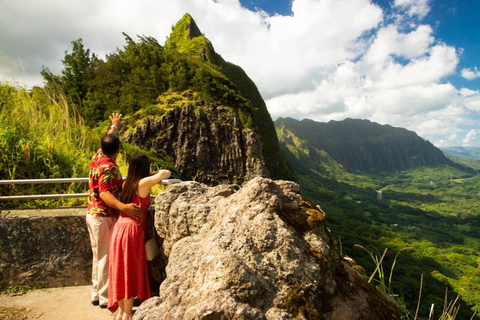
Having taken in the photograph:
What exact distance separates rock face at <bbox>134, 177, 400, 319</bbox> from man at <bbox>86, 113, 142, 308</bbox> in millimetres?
1559

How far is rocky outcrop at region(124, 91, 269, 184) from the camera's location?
139 ft

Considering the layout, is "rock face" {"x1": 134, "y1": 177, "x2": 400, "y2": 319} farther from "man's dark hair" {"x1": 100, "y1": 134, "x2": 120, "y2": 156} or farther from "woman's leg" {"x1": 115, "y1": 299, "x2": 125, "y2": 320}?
"man's dark hair" {"x1": 100, "y1": 134, "x2": 120, "y2": 156}

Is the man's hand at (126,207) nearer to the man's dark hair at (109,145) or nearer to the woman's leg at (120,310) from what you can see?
the man's dark hair at (109,145)

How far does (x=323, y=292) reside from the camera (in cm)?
182

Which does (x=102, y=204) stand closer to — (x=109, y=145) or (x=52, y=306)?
(x=109, y=145)

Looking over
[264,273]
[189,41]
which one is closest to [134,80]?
[189,41]

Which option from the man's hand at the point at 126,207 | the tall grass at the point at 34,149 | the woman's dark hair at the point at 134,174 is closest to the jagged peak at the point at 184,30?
the tall grass at the point at 34,149

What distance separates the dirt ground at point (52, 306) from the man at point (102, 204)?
200 mm

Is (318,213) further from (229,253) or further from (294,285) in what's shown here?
(229,253)

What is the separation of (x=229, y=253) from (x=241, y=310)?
1.10 feet

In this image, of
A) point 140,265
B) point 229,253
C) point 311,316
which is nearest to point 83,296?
point 140,265

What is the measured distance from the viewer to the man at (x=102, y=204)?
3395mm

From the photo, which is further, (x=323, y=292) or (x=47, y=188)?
(x=47, y=188)

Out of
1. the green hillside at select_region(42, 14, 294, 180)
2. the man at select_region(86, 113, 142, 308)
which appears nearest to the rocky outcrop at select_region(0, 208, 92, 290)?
the man at select_region(86, 113, 142, 308)
